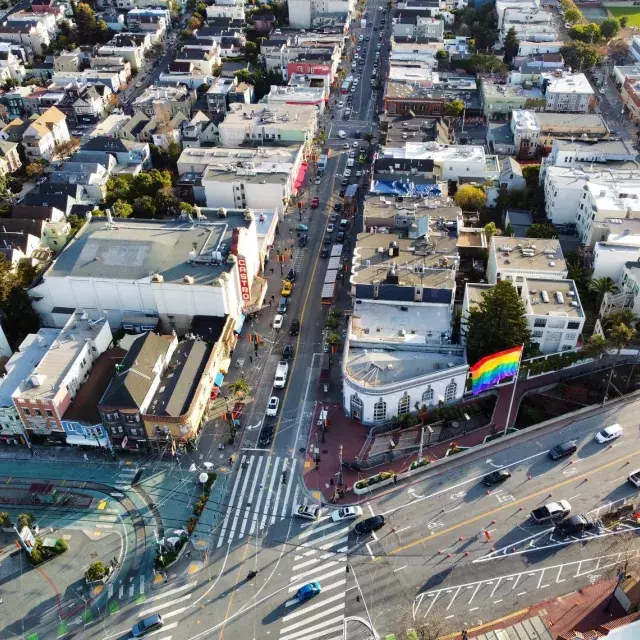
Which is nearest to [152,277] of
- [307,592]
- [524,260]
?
[307,592]

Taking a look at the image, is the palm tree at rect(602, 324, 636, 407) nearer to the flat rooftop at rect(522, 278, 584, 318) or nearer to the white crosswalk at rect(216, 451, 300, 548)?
the flat rooftop at rect(522, 278, 584, 318)

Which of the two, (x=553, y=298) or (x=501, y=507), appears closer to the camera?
(x=501, y=507)

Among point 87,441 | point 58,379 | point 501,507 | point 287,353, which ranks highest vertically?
point 58,379

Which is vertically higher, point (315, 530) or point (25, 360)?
point (25, 360)

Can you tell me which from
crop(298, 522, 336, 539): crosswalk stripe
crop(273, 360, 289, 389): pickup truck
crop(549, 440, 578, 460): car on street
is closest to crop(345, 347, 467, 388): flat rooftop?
crop(273, 360, 289, 389): pickup truck

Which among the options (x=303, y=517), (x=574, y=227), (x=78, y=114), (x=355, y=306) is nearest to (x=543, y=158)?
(x=574, y=227)

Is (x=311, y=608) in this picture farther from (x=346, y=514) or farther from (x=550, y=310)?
(x=550, y=310)

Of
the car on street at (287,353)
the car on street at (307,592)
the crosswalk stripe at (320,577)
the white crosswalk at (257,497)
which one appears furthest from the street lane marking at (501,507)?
the car on street at (287,353)
